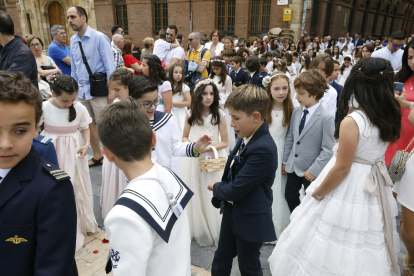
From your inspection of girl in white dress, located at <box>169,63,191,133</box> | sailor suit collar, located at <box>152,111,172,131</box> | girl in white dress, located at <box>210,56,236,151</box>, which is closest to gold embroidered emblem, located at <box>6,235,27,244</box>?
sailor suit collar, located at <box>152,111,172,131</box>

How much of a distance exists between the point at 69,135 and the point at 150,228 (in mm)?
2375

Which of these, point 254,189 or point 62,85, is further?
point 62,85

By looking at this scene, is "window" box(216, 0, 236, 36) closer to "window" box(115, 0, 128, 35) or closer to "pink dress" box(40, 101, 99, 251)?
"window" box(115, 0, 128, 35)

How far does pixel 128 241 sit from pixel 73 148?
2.30 m

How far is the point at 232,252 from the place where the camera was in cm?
240

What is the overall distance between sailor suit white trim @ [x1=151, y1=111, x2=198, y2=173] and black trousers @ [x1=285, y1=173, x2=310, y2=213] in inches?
48.9

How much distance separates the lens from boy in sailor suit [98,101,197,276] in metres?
1.23

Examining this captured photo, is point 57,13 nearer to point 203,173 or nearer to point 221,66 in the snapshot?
point 221,66

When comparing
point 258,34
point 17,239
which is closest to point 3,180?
point 17,239

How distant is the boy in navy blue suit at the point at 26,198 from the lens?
122 cm

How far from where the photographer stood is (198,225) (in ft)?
11.0

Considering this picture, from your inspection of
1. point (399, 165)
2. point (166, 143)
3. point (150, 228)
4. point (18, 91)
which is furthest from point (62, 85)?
point (399, 165)

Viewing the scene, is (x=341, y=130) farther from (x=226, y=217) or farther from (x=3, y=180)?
(x=3, y=180)

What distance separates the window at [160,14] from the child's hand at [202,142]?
20203 millimetres
